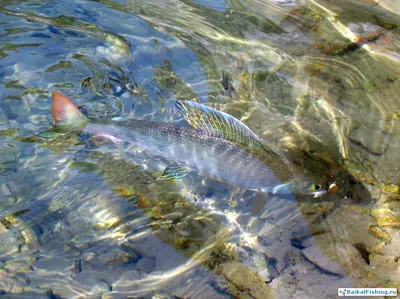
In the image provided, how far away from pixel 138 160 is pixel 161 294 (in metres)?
1.68

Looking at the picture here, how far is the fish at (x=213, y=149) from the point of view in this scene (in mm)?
3895

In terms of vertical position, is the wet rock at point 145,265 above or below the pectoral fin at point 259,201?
below

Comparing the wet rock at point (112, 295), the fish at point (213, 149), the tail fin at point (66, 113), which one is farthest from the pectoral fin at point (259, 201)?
the tail fin at point (66, 113)

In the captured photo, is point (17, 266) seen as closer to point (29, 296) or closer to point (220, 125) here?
point (29, 296)

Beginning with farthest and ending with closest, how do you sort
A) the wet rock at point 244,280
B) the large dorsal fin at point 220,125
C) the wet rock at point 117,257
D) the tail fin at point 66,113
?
the tail fin at point 66,113, the large dorsal fin at point 220,125, the wet rock at point 117,257, the wet rock at point 244,280

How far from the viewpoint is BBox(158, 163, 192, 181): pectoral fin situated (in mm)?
4203

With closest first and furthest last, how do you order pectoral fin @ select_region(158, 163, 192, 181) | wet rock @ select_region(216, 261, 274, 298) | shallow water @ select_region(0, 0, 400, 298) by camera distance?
1. wet rock @ select_region(216, 261, 274, 298)
2. shallow water @ select_region(0, 0, 400, 298)
3. pectoral fin @ select_region(158, 163, 192, 181)

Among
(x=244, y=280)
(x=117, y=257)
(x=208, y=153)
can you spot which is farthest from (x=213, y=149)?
(x=117, y=257)

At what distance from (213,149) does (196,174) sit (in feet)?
1.92

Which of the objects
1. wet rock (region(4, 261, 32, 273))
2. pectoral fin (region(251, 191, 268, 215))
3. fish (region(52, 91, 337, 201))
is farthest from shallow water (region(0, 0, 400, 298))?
fish (region(52, 91, 337, 201))

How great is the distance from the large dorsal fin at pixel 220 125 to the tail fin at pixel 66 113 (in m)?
1.24

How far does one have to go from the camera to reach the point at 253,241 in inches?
152

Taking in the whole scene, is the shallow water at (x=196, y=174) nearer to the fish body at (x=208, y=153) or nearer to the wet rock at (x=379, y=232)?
the wet rock at (x=379, y=232)

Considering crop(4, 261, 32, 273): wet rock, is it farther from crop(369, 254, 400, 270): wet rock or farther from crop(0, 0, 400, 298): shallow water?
crop(369, 254, 400, 270): wet rock
